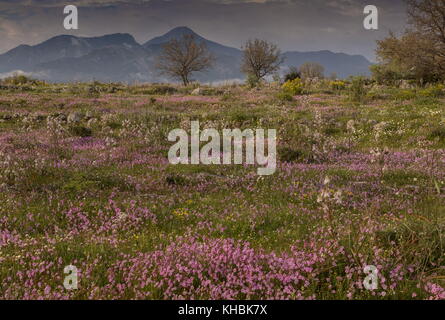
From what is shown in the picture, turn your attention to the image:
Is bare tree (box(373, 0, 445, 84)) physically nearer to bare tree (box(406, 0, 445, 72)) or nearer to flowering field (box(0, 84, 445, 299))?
bare tree (box(406, 0, 445, 72))

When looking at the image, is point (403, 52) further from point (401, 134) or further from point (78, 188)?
point (78, 188)

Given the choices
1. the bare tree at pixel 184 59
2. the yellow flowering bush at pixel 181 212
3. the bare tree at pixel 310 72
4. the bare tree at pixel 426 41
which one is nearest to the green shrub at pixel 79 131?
the yellow flowering bush at pixel 181 212

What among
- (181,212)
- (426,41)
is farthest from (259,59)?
(181,212)

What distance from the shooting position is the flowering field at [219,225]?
478 centimetres

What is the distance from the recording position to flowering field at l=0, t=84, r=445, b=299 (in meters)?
4.78

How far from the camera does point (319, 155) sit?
13.3m

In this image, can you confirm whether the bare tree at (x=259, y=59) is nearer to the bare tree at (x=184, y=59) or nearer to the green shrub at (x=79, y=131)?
the bare tree at (x=184, y=59)

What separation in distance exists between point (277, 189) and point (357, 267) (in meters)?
4.34

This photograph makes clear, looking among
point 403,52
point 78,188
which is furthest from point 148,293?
point 403,52

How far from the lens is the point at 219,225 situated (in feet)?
22.4

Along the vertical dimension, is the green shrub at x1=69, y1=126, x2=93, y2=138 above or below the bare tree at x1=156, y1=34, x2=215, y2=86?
below

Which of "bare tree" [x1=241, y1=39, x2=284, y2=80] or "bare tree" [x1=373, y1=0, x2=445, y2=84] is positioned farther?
"bare tree" [x1=241, y1=39, x2=284, y2=80]

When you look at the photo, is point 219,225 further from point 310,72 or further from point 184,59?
point 310,72

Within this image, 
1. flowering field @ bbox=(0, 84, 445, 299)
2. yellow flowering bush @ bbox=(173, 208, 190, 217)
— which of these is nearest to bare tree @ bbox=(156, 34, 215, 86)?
flowering field @ bbox=(0, 84, 445, 299)
